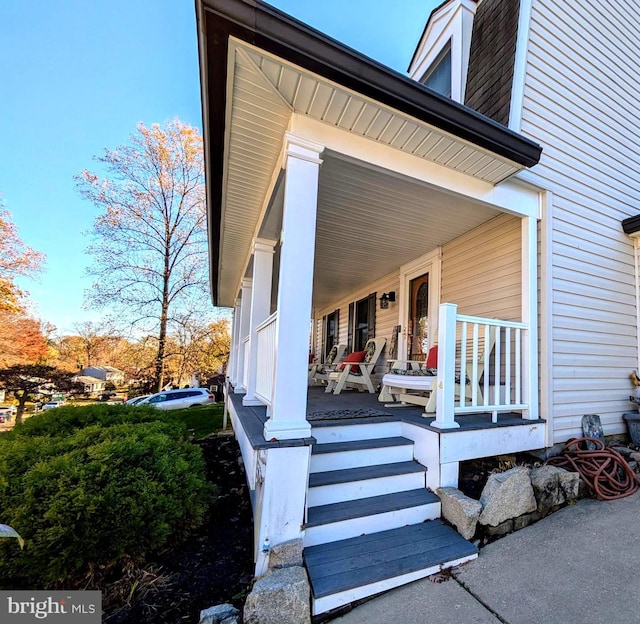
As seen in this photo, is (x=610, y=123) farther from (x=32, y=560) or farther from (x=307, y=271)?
(x=32, y=560)

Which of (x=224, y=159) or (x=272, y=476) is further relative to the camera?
(x=224, y=159)

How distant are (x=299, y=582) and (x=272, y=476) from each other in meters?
0.52

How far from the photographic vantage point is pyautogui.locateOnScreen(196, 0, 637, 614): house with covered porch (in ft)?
6.55

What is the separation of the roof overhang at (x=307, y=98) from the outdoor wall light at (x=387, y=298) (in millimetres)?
3165

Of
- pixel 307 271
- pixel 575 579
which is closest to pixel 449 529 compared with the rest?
pixel 575 579

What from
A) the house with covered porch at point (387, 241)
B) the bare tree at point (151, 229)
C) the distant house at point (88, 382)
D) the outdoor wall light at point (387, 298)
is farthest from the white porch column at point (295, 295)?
the bare tree at point (151, 229)

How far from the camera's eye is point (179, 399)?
531 inches

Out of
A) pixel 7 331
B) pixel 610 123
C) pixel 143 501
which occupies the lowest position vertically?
pixel 143 501

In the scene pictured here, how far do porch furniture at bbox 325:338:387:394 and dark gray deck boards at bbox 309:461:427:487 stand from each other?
8.09ft

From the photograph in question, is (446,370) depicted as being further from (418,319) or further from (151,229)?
(151,229)

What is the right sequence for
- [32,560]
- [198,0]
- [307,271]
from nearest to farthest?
1. [198,0]
2. [32,560]
3. [307,271]

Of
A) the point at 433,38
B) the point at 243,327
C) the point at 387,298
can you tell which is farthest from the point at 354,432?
the point at 433,38

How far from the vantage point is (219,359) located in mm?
18219

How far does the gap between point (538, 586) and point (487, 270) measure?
311 cm
